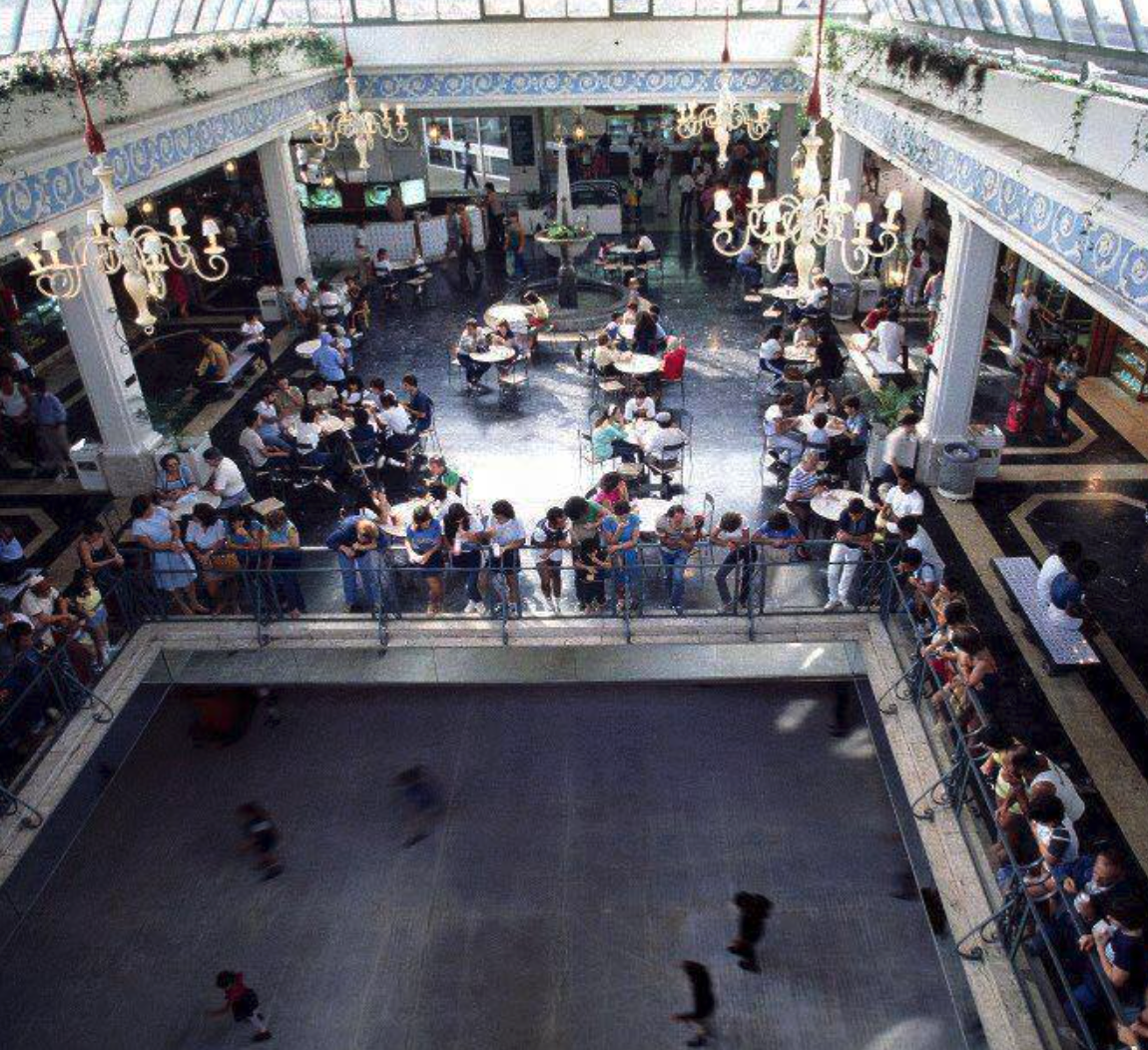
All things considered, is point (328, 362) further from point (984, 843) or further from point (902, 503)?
point (984, 843)

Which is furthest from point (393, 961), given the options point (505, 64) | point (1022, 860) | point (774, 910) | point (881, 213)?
point (881, 213)

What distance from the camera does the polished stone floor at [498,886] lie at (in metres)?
5.83

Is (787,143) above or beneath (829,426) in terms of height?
above

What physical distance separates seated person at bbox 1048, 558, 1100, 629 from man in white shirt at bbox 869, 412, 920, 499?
226 centimetres

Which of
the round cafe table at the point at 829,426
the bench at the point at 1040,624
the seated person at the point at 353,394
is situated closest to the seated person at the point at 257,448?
the seated person at the point at 353,394

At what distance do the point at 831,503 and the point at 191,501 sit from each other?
6.58 m

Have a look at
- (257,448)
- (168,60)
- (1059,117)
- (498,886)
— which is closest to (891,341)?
(1059,117)

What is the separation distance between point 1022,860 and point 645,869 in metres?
2.45

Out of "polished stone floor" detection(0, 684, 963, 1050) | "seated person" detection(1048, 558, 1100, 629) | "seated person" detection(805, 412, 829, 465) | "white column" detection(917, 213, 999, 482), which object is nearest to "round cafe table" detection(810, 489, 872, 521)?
"seated person" detection(805, 412, 829, 465)

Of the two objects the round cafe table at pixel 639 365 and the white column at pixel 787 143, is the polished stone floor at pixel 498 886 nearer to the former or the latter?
the round cafe table at pixel 639 365

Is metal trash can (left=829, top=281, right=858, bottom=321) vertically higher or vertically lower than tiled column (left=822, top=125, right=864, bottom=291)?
lower

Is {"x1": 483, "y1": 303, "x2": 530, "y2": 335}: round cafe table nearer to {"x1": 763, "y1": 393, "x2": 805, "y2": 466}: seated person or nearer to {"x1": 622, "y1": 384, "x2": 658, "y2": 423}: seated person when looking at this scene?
{"x1": 622, "y1": 384, "x2": 658, "y2": 423}: seated person

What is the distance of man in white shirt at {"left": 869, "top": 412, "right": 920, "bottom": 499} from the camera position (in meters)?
10.1

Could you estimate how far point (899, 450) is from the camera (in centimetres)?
1114
